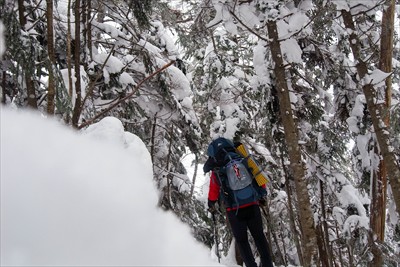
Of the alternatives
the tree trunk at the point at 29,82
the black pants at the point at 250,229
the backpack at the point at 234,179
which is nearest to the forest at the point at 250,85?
the tree trunk at the point at 29,82

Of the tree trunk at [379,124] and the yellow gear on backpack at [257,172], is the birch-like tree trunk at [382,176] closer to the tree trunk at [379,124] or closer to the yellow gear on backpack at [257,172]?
the tree trunk at [379,124]

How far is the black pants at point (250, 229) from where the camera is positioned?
561 centimetres

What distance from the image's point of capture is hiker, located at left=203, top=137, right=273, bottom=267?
5.55 meters

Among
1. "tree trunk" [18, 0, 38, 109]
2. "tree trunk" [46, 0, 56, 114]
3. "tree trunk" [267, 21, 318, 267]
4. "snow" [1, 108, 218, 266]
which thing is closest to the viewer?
"snow" [1, 108, 218, 266]

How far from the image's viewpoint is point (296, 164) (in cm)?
626

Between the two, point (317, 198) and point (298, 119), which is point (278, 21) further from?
point (317, 198)

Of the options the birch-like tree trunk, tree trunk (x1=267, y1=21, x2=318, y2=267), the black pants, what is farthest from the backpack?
the birch-like tree trunk

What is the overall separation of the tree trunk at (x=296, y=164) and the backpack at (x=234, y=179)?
0.91 m

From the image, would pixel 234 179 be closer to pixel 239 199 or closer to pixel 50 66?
pixel 239 199

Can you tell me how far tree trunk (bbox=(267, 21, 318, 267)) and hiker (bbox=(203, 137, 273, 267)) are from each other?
0.81 m

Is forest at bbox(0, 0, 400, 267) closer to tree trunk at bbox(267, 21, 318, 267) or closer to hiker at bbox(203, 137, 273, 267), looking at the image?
tree trunk at bbox(267, 21, 318, 267)

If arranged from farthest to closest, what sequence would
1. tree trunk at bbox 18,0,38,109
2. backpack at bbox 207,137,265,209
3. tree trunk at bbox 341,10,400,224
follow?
tree trunk at bbox 341,10,400,224 < backpack at bbox 207,137,265,209 < tree trunk at bbox 18,0,38,109

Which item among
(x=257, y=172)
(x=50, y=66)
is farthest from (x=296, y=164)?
(x=50, y=66)

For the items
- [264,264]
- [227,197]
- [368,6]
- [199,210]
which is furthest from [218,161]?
[199,210]
